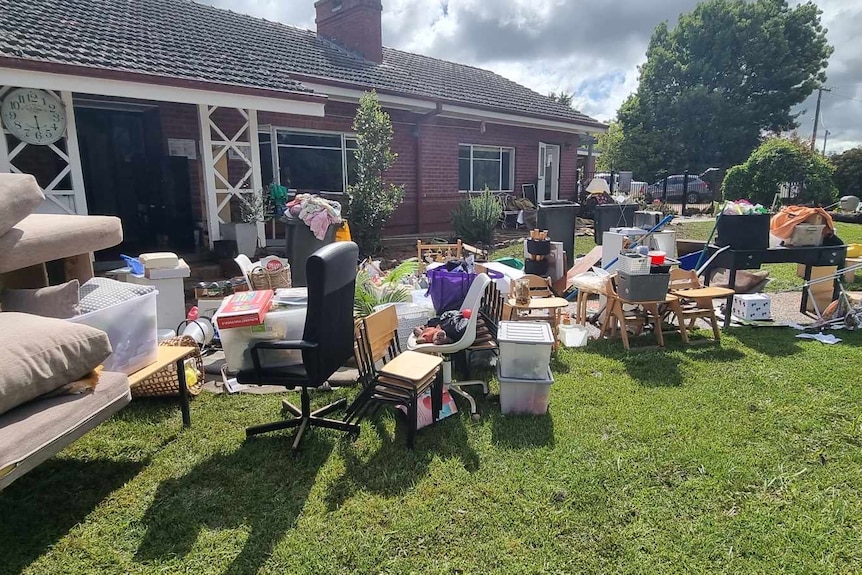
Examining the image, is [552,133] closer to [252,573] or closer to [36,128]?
[36,128]

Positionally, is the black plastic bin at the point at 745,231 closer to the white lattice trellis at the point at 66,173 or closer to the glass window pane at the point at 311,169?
the glass window pane at the point at 311,169

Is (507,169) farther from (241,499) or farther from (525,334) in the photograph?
(241,499)

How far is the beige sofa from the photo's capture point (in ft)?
6.54

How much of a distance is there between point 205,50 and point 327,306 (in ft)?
24.0

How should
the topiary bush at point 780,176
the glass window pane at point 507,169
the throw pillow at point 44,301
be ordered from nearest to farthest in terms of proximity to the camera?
the throw pillow at point 44,301, the glass window pane at point 507,169, the topiary bush at point 780,176

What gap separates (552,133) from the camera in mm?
15102

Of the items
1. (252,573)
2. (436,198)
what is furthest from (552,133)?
(252,573)

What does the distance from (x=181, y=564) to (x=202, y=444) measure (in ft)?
3.41

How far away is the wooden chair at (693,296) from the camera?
5.11 metres

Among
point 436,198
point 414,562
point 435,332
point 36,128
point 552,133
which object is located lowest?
point 414,562

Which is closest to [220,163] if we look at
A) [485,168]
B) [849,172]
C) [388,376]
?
[388,376]

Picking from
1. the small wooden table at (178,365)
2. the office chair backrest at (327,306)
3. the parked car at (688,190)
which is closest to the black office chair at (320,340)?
the office chair backrest at (327,306)

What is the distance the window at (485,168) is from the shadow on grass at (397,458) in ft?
33.3

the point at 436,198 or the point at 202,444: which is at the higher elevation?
the point at 436,198
